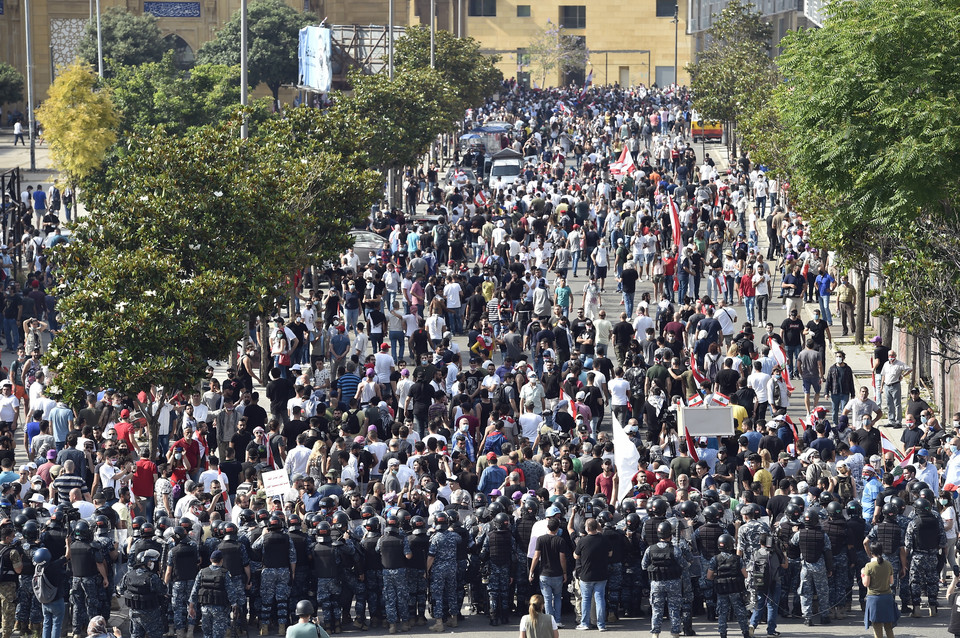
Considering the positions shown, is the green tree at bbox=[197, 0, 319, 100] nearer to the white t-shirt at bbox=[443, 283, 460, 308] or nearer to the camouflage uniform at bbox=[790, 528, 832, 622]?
the white t-shirt at bbox=[443, 283, 460, 308]

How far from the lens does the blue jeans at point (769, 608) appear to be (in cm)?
1456

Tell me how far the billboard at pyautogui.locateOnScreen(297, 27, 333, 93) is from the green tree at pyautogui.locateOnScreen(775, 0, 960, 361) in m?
42.4

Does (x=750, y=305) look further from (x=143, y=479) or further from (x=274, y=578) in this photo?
(x=274, y=578)

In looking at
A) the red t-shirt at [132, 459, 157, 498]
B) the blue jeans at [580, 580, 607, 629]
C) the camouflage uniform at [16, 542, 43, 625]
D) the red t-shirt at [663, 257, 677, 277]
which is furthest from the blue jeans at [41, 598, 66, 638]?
the red t-shirt at [663, 257, 677, 277]

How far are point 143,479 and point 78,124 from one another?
98.9ft

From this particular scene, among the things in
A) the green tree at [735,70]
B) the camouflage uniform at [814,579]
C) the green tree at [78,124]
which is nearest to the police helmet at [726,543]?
the camouflage uniform at [814,579]

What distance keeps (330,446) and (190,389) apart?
79.8 inches

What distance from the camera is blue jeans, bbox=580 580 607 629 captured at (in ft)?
48.6

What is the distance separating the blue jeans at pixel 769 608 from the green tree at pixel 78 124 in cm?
3408

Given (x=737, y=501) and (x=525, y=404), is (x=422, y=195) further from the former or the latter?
(x=737, y=501)

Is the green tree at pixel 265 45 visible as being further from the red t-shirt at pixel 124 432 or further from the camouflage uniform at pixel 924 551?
the camouflage uniform at pixel 924 551

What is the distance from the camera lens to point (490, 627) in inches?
603

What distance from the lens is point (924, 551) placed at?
1524 centimetres

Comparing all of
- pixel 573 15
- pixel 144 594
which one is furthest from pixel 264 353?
pixel 573 15
